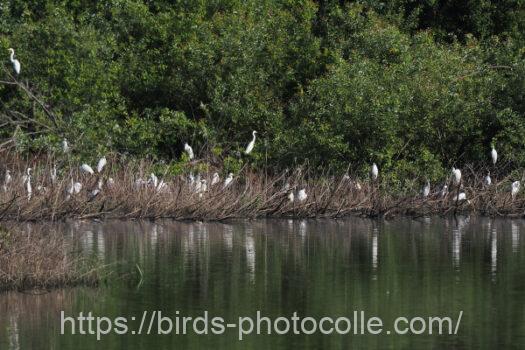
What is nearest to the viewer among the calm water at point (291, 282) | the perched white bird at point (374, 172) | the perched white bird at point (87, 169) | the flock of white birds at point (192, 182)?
the calm water at point (291, 282)

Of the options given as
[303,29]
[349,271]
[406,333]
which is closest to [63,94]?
[303,29]

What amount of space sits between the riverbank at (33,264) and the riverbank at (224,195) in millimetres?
7636

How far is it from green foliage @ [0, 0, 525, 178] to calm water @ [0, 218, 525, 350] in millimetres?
2976

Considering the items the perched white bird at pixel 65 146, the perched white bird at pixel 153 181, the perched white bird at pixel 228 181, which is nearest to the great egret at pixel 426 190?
the perched white bird at pixel 228 181

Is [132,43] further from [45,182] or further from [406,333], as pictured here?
[406,333]

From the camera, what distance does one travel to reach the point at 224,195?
25797mm

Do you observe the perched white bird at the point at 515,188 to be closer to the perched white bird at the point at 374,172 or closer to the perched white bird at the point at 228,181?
the perched white bird at the point at 374,172

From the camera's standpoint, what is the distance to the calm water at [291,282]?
13.2m

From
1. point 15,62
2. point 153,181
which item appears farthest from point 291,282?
point 15,62

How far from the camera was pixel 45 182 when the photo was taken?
80.5 ft

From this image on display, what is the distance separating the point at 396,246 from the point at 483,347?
8.75 metres

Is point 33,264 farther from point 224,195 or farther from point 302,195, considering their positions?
point 302,195

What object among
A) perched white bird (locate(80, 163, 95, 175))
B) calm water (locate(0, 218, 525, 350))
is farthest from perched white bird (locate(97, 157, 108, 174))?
calm water (locate(0, 218, 525, 350))

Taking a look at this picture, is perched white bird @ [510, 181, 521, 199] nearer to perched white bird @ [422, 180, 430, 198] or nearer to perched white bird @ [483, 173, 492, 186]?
perched white bird @ [483, 173, 492, 186]
